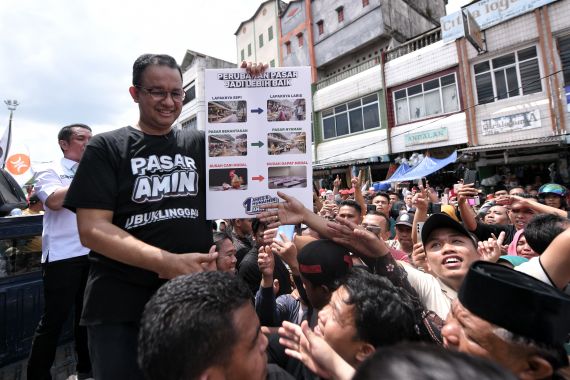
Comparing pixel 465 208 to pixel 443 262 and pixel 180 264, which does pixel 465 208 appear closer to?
pixel 443 262

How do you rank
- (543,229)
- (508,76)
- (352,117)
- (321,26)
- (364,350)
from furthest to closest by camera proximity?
(321,26)
(352,117)
(508,76)
(543,229)
(364,350)

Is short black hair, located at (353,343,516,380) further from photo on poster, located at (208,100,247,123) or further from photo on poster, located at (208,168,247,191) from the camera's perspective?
photo on poster, located at (208,100,247,123)

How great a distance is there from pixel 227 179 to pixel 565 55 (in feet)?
46.9

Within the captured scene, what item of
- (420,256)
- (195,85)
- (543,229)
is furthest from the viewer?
(195,85)

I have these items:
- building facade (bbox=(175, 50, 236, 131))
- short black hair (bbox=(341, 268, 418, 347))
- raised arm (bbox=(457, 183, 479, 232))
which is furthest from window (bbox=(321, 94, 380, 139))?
short black hair (bbox=(341, 268, 418, 347))

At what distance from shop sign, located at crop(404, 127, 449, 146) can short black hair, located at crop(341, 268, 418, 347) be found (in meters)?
14.0

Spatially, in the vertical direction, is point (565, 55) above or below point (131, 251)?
above

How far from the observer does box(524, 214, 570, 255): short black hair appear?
2580 mm

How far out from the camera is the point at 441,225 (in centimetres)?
246

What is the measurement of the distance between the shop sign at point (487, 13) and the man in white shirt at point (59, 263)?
13.6 meters

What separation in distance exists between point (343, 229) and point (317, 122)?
59.3 feet

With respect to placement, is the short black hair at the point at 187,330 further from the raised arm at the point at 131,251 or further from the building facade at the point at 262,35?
the building facade at the point at 262,35

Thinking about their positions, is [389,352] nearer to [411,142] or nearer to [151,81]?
[151,81]

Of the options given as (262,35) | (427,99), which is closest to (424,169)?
(427,99)
